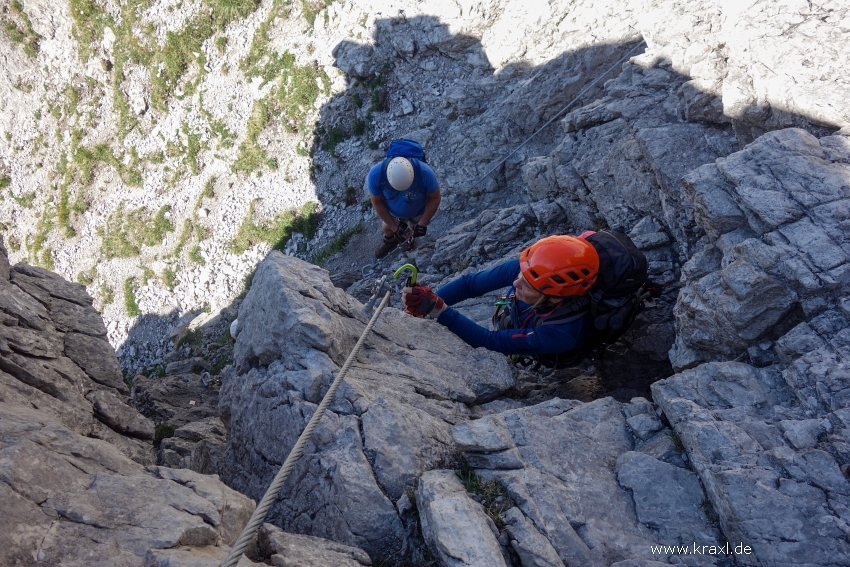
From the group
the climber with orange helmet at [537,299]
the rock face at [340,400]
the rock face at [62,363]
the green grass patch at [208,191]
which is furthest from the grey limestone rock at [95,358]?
the green grass patch at [208,191]

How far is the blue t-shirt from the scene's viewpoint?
11141 millimetres

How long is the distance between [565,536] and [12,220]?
26723 millimetres

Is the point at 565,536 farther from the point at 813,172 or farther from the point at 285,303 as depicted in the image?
the point at 813,172

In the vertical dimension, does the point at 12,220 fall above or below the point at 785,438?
above

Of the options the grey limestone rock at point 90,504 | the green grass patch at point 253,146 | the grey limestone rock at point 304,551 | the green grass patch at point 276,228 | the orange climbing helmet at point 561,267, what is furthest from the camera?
the green grass patch at point 253,146

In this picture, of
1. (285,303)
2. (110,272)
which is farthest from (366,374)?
(110,272)

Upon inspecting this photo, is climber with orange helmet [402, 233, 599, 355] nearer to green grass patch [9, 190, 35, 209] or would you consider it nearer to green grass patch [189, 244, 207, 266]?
green grass patch [189, 244, 207, 266]

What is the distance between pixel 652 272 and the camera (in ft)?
27.9

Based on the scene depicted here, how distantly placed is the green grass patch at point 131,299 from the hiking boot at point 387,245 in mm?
10715

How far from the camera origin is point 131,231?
67.8 feet

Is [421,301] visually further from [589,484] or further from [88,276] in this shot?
[88,276]

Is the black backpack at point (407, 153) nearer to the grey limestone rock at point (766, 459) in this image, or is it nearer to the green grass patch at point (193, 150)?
the grey limestone rock at point (766, 459)

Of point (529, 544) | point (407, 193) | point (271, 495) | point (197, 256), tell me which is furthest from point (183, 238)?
point (529, 544)

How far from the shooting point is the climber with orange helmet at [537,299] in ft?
22.1
